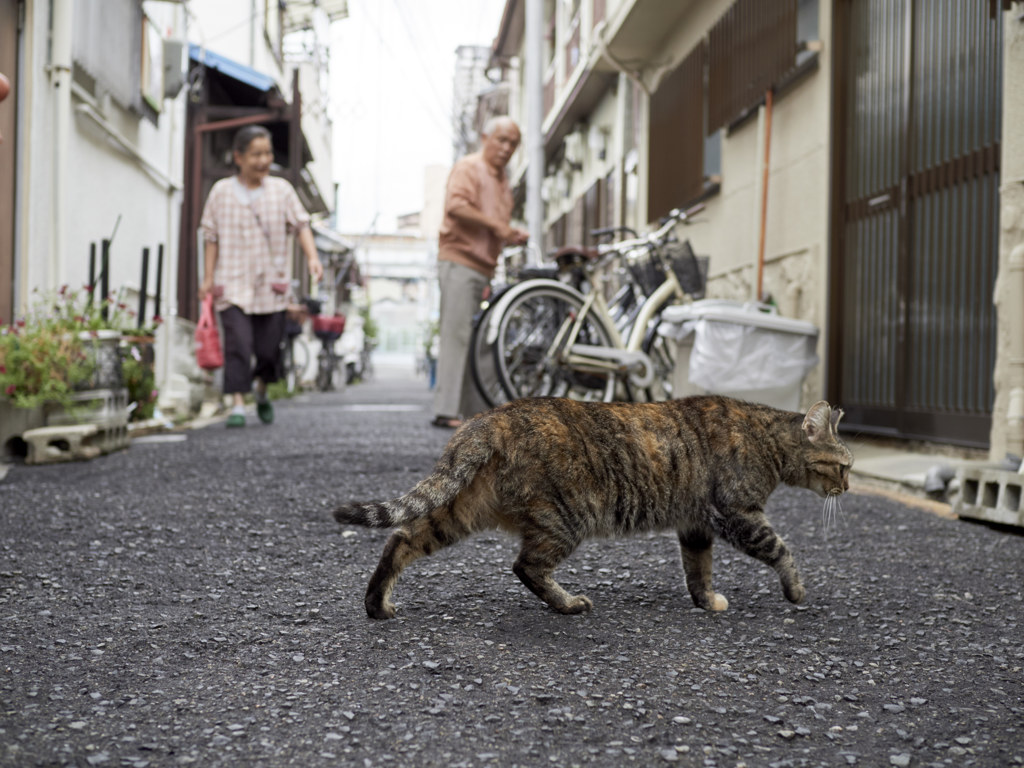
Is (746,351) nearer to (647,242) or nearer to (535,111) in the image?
(647,242)

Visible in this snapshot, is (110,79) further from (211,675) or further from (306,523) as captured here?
(211,675)

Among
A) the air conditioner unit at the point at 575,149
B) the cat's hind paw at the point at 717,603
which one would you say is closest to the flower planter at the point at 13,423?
the cat's hind paw at the point at 717,603

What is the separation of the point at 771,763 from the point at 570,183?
17.4 m

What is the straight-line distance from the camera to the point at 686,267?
6074mm

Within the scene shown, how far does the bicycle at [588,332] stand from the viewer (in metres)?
5.72

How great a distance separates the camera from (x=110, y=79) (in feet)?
26.9

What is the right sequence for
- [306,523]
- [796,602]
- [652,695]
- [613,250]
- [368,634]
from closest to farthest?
[652,695]
[368,634]
[796,602]
[306,523]
[613,250]

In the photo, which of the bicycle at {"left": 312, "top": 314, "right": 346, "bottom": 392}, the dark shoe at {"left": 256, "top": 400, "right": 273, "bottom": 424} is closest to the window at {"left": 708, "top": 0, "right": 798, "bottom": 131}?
the dark shoe at {"left": 256, "top": 400, "right": 273, "bottom": 424}

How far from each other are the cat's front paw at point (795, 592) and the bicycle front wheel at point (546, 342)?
10.9 ft

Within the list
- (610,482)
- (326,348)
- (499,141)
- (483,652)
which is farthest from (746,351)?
(326,348)

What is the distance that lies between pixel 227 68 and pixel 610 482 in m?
12.4

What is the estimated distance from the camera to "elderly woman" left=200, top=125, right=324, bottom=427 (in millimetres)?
6863

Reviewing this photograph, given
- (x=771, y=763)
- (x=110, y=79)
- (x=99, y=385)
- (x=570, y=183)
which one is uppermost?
(x=570, y=183)

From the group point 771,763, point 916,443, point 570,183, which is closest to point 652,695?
point 771,763
